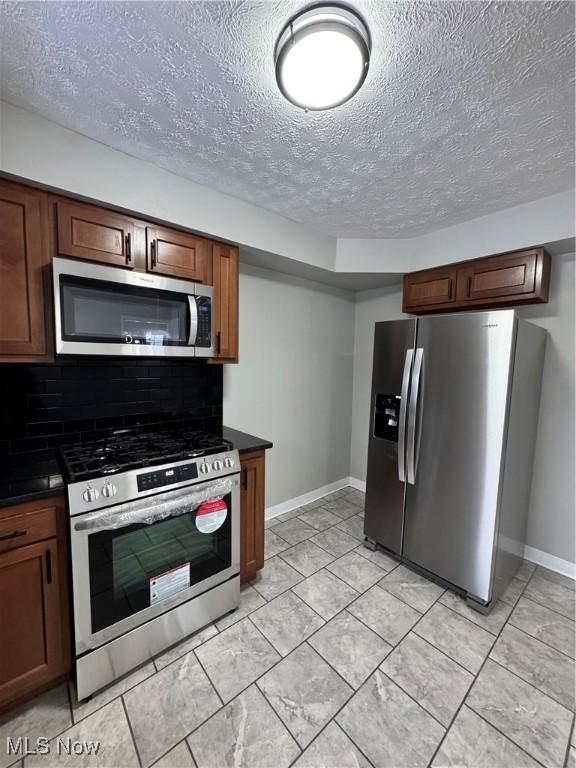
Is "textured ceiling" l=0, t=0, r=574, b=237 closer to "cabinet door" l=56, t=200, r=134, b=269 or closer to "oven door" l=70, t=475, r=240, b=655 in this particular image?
"cabinet door" l=56, t=200, r=134, b=269

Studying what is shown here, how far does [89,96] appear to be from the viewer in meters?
1.28

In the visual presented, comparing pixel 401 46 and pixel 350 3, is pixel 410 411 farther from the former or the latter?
pixel 350 3

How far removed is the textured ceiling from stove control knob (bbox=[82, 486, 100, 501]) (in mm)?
1609

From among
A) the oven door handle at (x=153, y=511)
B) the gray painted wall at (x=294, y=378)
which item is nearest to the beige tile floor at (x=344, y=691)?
the oven door handle at (x=153, y=511)

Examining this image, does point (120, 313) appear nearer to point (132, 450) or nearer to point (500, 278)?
point (132, 450)

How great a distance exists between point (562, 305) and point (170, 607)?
3.17 m

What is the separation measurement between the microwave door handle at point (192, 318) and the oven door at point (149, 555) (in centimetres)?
83

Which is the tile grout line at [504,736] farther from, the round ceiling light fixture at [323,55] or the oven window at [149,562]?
the round ceiling light fixture at [323,55]

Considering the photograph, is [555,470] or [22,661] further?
[555,470]

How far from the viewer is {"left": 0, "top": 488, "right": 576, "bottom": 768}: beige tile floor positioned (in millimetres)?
1255

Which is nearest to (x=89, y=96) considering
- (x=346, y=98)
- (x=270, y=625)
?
(x=346, y=98)

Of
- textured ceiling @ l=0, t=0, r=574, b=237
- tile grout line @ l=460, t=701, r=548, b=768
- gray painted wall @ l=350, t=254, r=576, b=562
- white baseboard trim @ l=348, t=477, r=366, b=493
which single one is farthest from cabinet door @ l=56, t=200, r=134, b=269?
white baseboard trim @ l=348, t=477, r=366, b=493

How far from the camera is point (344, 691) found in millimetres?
1484

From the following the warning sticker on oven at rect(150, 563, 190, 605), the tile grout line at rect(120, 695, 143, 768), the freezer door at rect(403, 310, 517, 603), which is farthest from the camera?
the freezer door at rect(403, 310, 517, 603)
